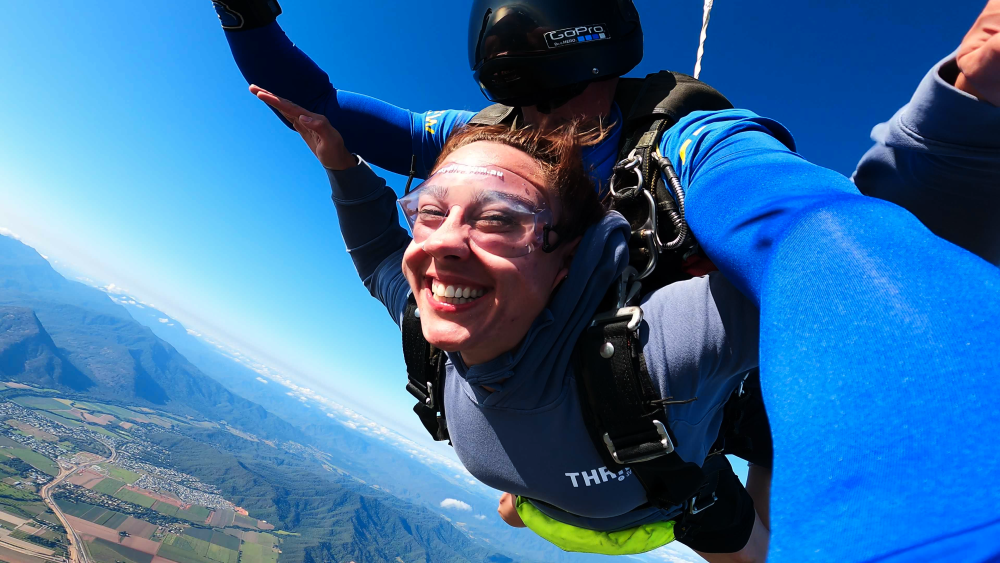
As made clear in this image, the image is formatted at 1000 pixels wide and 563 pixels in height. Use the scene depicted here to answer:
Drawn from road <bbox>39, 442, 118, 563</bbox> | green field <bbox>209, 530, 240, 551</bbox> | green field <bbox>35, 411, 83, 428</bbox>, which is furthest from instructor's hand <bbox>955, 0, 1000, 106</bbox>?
green field <bbox>35, 411, 83, 428</bbox>

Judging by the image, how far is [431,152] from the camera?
7.84ft

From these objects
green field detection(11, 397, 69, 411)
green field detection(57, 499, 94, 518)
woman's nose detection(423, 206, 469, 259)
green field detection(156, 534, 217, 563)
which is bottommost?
green field detection(156, 534, 217, 563)

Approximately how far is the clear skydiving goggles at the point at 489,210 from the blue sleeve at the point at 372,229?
562mm

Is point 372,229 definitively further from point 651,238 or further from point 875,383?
point 875,383

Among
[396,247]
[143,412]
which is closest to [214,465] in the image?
[143,412]

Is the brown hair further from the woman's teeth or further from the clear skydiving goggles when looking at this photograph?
the woman's teeth

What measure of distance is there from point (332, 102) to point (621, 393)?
81.9 inches

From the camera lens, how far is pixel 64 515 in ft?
207

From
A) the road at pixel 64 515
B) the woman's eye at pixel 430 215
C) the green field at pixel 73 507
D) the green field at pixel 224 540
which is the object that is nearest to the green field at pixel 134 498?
the green field at pixel 73 507

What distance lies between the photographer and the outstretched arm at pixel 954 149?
81cm

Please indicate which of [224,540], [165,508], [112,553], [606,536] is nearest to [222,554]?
[224,540]

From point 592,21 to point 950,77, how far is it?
1374mm

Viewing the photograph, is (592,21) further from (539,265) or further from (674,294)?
(674,294)

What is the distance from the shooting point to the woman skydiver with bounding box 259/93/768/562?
123 cm
